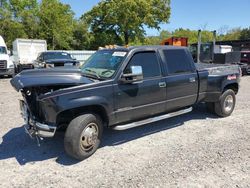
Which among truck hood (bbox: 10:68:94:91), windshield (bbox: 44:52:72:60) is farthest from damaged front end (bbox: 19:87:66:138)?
windshield (bbox: 44:52:72:60)

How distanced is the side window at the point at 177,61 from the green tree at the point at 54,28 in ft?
124

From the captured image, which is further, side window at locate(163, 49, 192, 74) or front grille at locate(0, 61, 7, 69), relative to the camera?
front grille at locate(0, 61, 7, 69)

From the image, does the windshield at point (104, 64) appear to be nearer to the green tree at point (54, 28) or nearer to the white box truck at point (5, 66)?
the white box truck at point (5, 66)

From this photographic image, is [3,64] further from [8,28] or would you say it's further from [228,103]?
[8,28]

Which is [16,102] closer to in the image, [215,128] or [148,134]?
[148,134]

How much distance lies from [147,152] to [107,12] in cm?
3893

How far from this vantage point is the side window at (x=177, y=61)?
5637 millimetres

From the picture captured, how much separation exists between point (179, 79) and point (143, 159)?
6.87ft

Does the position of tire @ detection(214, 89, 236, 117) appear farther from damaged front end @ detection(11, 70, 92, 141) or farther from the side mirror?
damaged front end @ detection(11, 70, 92, 141)

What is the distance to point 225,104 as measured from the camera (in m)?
6.90

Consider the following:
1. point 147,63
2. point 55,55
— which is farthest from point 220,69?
point 55,55

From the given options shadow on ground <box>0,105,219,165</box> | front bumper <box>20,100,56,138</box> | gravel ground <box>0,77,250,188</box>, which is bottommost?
gravel ground <box>0,77,250,188</box>

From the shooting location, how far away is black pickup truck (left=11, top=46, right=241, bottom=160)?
13.8ft

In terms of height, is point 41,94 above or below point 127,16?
below
